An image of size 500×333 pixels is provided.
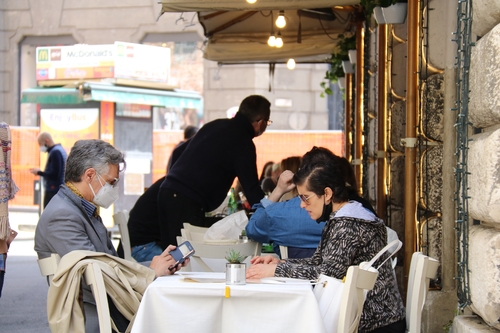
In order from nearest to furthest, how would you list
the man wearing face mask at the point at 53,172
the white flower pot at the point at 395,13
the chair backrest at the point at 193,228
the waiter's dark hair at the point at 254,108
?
the chair backrest at the point at 193,228 < the waiter's dark hair at the point at 254,108 < the white flower pot at the point at 395,13 < the man wearing face mask at the point at 53,172

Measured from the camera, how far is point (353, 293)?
306 cm

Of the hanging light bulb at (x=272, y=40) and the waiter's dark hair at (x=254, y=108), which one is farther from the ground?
the hanging light bulb at (x=272, y=40)

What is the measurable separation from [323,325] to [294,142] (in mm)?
14562

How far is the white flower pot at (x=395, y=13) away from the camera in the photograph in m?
6.28

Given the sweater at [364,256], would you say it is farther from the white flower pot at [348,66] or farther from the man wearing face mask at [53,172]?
the man wearing face mask at [53,172]

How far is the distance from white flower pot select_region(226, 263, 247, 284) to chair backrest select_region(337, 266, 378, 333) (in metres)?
0.52

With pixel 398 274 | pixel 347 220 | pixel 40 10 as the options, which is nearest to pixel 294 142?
pixel 40 10

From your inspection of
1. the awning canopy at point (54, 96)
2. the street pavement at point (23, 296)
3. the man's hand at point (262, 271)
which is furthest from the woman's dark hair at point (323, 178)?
the awning canopy at point (54, 96)

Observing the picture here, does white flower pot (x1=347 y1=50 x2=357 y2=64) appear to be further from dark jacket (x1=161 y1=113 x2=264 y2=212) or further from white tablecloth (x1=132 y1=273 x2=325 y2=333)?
white tablecloth (x1=132 y1=273 x2=325 y2=333)

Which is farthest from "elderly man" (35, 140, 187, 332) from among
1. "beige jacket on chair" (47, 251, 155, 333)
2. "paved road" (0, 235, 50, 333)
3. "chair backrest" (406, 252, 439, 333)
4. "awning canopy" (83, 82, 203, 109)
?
"awning canopy" (83, 82, 203, 109)

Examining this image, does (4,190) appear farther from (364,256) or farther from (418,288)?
(418,288)

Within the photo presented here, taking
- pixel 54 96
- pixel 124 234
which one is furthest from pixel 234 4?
pixel 54 96

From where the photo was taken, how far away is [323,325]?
127 inches

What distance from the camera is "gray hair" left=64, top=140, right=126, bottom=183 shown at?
408 cm
